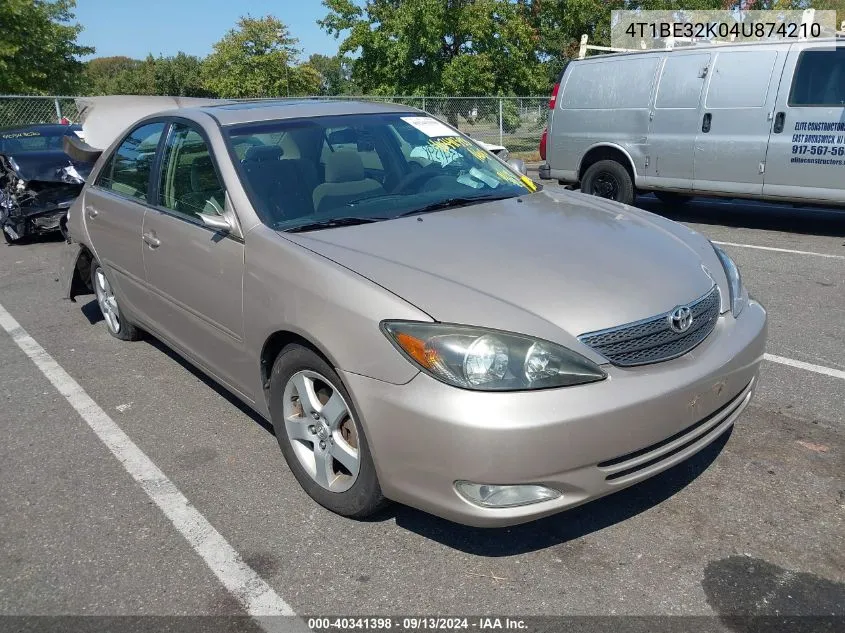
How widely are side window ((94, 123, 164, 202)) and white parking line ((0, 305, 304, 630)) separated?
127 centimetres

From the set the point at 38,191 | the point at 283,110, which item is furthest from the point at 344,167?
the point at 38,191


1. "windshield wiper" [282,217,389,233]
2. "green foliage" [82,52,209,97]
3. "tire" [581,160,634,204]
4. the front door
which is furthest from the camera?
"green foliage" [82,52,209,97]

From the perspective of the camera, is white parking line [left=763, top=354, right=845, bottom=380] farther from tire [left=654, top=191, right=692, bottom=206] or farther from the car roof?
tire [left=654, top=191, right=692, bottom=206]

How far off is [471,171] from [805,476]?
2.21 m

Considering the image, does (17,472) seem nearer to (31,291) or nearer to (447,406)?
(447,406)

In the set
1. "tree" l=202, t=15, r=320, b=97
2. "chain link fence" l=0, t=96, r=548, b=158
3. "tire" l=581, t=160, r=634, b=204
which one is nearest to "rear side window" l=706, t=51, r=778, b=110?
"tire" l=581, t=160, r=634, b=204

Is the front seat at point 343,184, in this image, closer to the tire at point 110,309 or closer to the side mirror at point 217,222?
the side mirror at point 217,222

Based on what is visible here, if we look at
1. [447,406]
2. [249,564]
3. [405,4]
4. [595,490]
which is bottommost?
[249,564]

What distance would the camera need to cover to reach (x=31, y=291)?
7227mm

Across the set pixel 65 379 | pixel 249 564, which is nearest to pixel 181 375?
pixel 65 379

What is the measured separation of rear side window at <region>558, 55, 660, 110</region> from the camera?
29.4 ft

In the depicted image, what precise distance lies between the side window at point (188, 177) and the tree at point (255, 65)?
140ft

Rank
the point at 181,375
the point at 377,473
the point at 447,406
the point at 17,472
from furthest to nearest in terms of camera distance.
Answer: the point at 181,375
the point at 17,472
the point at 377,473
the point at 447,406

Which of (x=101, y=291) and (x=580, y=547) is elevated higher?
(x=101, y=291)
